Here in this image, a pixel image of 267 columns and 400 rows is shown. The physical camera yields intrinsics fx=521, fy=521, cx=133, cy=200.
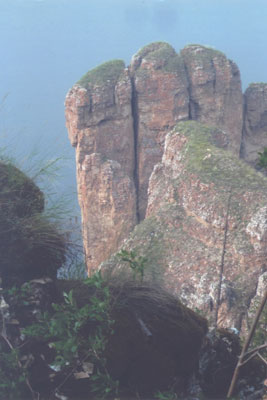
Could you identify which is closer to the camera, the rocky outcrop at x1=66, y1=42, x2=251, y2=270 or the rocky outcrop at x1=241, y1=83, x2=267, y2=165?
the rocky outcrop at x1=66, y1=42, x2=251, y2=270

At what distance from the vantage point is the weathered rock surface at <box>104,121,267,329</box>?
69.2 feet

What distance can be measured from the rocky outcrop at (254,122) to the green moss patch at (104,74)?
11238mm

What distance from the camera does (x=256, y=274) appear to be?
73.0 ft

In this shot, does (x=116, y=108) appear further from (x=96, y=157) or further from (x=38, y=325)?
(x=38, y=325)

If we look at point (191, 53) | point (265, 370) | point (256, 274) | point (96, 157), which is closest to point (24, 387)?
point (265, 370)

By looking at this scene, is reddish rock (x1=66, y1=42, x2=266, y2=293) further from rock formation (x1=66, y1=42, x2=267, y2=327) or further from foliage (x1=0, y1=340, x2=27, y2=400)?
foliage (x1=0, y1=340, x2=27, y2=400)

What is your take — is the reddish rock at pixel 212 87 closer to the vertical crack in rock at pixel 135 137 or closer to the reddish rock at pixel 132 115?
the reddish rock at pixel 132 115

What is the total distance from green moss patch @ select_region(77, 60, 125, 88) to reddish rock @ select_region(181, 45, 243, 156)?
5206mm

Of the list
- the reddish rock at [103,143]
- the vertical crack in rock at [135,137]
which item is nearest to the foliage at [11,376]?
the reddish rock at [103,143]

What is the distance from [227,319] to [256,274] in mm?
3868

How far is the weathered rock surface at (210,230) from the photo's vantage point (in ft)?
69.2

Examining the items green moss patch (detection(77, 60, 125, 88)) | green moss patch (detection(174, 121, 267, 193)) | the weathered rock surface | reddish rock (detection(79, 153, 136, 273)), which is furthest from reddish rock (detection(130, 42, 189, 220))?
the weathered rock surface

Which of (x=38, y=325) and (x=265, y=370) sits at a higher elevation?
(x=38, y=325)

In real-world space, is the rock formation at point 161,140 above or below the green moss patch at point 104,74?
below
